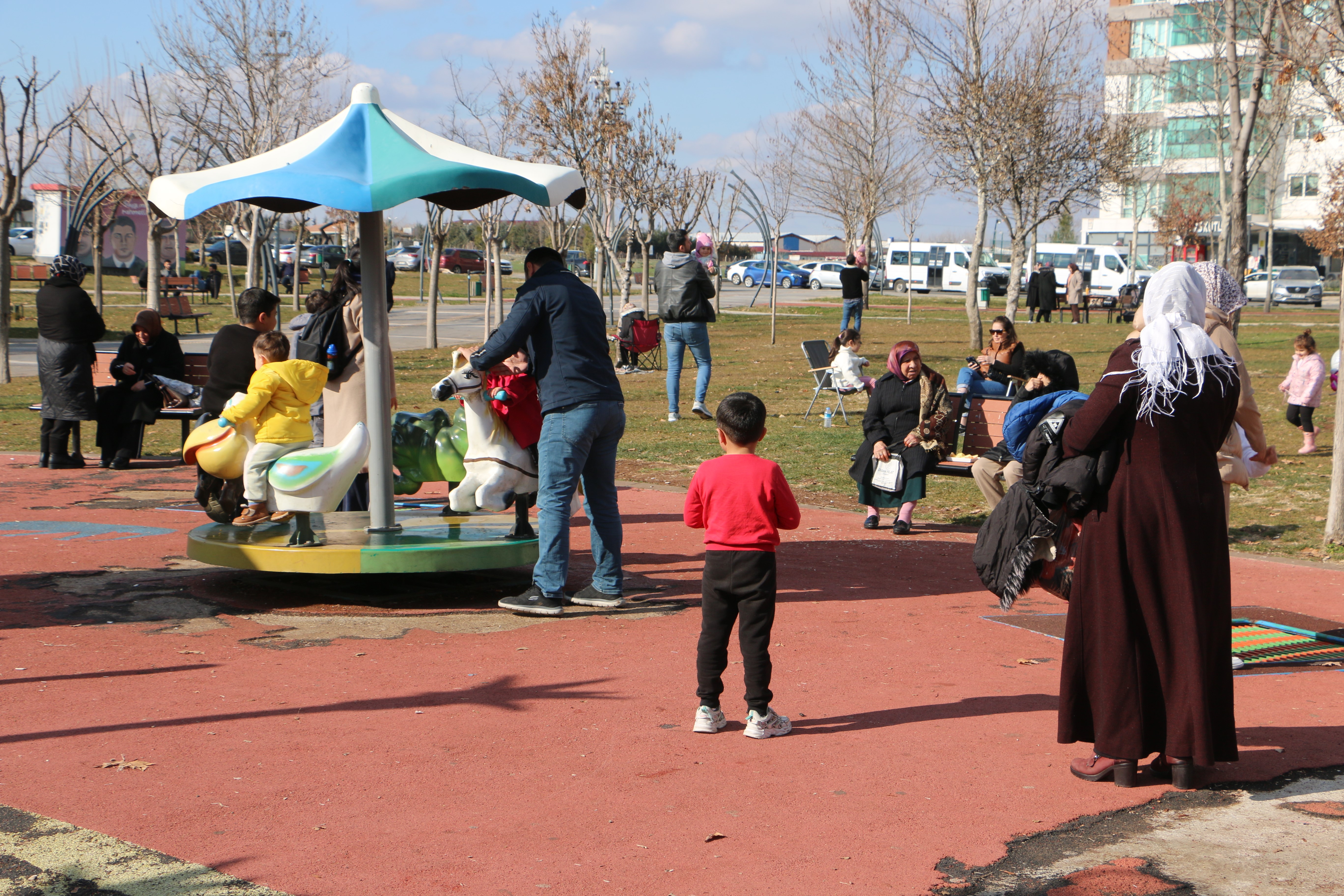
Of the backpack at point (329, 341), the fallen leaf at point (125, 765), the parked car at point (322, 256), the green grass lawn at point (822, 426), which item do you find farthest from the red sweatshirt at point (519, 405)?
the parked car at point (322, 256)

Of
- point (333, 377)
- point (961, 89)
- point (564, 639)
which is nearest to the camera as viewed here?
point (564, 639)

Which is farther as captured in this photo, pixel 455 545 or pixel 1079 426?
pixel 455 545

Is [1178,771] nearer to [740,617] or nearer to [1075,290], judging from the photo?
[740,617]

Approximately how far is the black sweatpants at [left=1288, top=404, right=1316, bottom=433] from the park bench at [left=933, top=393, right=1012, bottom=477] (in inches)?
204

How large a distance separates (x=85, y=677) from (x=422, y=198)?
9.80 ft

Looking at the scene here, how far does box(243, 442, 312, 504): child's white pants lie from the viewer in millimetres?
6926

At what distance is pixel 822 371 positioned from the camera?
16.4 meters

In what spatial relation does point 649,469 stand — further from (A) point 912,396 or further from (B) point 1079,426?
(B) point 1079,426

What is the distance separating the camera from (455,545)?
6836 mm

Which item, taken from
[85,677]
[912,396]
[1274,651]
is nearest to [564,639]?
[85,677]

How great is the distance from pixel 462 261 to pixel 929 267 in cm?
2161

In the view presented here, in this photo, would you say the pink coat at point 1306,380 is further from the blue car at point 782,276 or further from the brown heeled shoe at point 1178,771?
the blue car at point 782,276

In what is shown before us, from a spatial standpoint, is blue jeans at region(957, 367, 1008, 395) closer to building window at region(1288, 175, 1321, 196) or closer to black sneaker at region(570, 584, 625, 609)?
black sneaker at region(570, 584, 625, 609)

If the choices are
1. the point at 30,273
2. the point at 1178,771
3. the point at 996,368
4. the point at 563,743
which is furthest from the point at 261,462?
the point at 30,273
